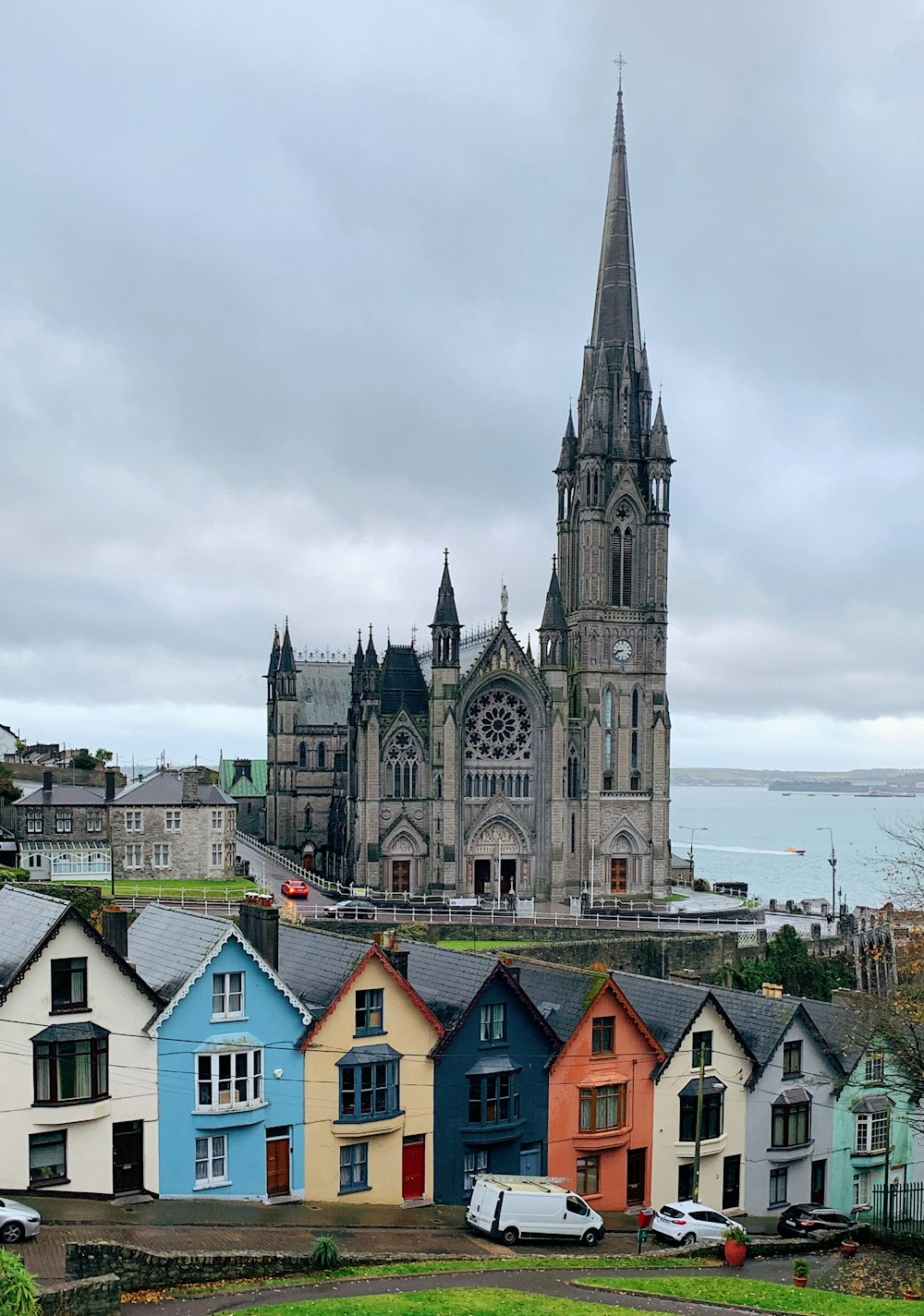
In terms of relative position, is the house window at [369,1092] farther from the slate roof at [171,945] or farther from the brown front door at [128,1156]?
the brown front door at [128,1156]

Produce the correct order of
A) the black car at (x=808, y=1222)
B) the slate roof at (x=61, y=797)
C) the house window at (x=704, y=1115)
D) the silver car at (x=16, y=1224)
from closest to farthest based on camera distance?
the silver car at (x=16, y=1224) < the black car at (x=808, y=1222) < the house window at (x=704, y=1115) < the slate roof at (x=61, y=797)

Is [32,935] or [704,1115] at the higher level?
[32,935]

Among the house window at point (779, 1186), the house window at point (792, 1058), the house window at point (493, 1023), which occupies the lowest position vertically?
the house window at point (779, 1186)

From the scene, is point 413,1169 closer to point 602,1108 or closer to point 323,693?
point 602,1108

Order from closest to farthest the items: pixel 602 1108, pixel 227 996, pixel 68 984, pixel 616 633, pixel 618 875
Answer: pixel 68 984 → pixel 227 996 → pixel 602 1108 → pixel 618 875 → pixel 616 633

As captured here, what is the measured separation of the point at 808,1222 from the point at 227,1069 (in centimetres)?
1582

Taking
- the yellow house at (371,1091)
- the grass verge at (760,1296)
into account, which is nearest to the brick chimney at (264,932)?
the yellow house at (371,1091)

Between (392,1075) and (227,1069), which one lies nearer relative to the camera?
(227,1069)

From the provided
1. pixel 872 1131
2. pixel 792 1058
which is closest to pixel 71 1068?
pixel 792 1058

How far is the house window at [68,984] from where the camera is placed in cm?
2845

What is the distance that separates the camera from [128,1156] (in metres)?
28.8

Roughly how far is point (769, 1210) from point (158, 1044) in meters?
18.9

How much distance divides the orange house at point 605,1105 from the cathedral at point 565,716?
44264 millimetres

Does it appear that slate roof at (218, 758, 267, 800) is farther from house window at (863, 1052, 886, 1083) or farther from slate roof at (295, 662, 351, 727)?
house window at (863, 1052, 886, 1083)
